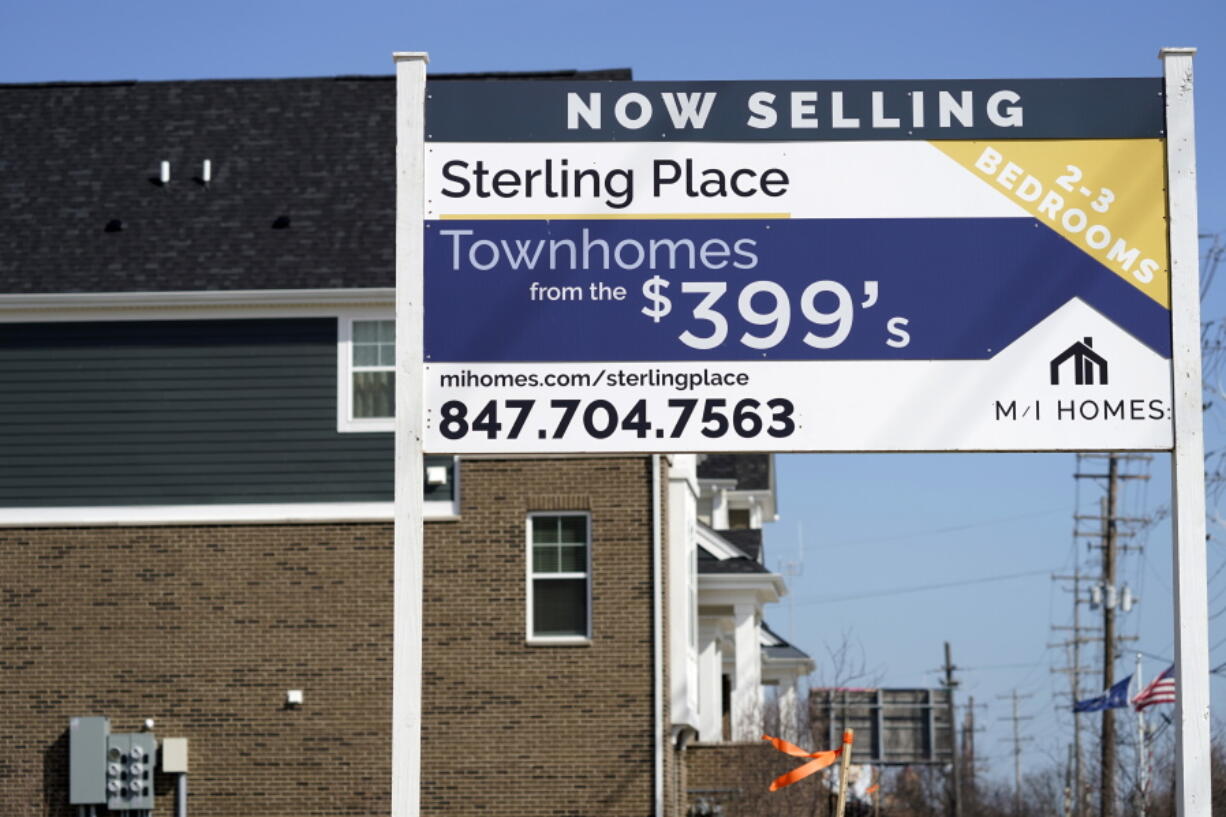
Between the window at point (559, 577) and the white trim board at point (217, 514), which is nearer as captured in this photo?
the window at point (559, 577)

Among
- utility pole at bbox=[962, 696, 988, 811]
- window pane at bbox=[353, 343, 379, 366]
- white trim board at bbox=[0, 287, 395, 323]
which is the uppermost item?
white trim board at bbox=[0, 287, 395, 323]

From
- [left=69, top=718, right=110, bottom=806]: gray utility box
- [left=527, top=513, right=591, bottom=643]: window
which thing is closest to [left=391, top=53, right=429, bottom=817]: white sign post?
[left=527, top=513, right=591, bottom=643]: window

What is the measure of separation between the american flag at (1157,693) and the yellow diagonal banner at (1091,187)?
77.0ft

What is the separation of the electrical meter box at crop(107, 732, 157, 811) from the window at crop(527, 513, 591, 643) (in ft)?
17.1

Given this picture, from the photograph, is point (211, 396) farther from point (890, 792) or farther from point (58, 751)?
point (890, 792)

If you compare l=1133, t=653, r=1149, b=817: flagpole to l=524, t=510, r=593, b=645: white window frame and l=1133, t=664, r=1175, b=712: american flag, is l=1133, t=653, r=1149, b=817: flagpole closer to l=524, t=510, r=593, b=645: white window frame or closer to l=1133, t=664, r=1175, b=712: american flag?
l=1133, t=664, r=1175, b=712: american flag

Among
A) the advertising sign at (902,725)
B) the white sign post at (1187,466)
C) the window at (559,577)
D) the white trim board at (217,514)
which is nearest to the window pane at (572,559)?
the window at (559,577)

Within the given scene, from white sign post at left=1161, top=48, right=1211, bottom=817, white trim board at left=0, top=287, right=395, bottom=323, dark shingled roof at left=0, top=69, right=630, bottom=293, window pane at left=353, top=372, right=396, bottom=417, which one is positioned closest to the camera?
white sign post at left=1161, top=48, right=1211, bottom=817

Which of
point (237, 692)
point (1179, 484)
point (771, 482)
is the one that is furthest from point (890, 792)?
point (1179, 484)

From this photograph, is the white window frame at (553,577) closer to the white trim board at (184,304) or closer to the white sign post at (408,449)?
the white trim board at (184,304)

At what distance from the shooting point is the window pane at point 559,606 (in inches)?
988

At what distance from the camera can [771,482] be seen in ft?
182

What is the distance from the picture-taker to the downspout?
80.2 ft

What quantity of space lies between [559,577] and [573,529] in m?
0.68
